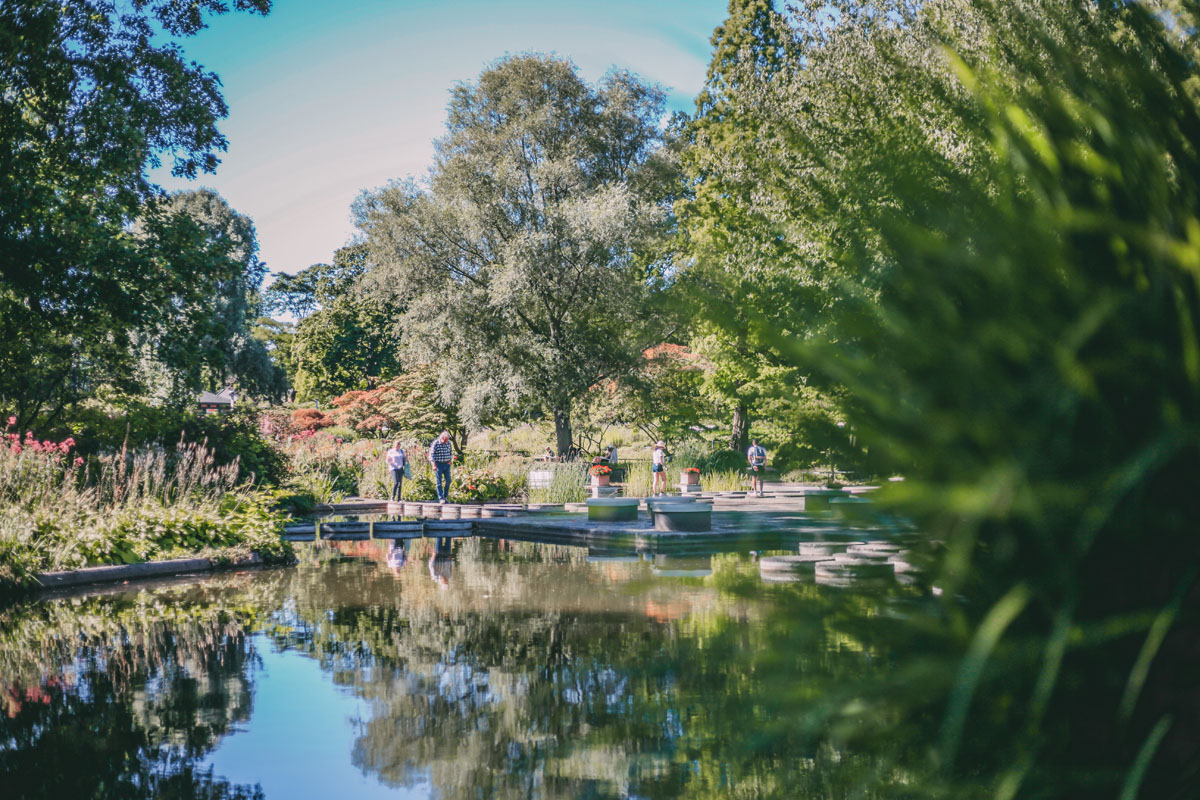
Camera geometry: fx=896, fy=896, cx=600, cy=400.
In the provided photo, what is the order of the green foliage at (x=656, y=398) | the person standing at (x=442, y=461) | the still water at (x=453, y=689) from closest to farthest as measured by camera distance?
the still water at (x=453, y=689) → the person standing at (x=442, y=461) → the green foliage at (x=656, y=398)

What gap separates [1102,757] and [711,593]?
896 cm

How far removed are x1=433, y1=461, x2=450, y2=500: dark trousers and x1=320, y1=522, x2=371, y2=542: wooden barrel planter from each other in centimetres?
473

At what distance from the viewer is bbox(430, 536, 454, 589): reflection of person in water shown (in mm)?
12312

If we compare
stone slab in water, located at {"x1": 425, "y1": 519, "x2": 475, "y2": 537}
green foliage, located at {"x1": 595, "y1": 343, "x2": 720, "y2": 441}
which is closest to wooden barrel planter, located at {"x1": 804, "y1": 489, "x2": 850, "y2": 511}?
stone slab in water, located at {"x1": 425, "y1": 519, "x2": 475, "y2": 537}

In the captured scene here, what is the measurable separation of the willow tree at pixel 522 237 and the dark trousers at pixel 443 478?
6.42 m

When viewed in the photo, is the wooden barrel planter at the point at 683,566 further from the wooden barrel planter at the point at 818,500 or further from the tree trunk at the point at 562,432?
the tree trunk at the point at 562,432

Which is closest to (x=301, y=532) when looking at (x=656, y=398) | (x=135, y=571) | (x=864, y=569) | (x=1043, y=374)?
(x=135, y=571)

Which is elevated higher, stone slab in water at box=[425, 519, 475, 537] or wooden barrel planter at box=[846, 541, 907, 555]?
wooden barrel planter at box=[846, 541, 907, 555]

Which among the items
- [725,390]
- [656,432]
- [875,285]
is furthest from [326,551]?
[656,432]

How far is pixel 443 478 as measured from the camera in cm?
2433

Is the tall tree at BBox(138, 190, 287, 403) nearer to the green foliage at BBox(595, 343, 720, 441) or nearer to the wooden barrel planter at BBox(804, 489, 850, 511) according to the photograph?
the green foliage at BBox(595, 343, 720, 441)

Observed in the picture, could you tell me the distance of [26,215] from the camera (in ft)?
46.9

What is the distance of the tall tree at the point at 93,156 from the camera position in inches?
554

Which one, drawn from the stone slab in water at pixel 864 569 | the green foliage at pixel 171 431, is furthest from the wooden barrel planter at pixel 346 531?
the stone slab in water at pixel 864 569
